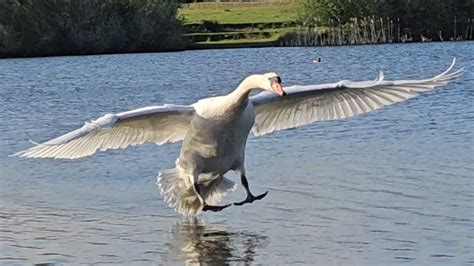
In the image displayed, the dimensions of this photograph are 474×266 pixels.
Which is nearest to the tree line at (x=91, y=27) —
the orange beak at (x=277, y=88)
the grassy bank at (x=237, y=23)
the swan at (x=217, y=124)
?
the grassy bank at (x=237, y=23)

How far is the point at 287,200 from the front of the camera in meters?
16.2

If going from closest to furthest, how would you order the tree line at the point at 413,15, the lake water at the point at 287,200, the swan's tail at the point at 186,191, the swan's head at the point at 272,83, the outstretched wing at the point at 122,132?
the swan's head at the point at 272,83 → the outstretched wing at the point at 122,132 → the lake water at the point at 287,200 → the swan's tail at the point at 186,191 → the tree line at the point at 413,15

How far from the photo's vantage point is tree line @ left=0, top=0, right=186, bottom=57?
86562 millimetres

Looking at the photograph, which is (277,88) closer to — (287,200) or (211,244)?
(211,244)

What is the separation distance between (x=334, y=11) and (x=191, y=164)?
82258 mm

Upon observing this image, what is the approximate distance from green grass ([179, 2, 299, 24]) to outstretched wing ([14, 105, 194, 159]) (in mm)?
88891

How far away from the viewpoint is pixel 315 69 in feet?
178

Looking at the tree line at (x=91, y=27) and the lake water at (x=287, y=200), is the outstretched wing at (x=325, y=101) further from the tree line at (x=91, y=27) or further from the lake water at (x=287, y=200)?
the tree line at (x=91, y=27)

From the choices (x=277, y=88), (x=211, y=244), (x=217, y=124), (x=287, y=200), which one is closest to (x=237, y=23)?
(x=287, y=200)

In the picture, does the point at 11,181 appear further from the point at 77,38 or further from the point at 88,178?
the point at 77,38

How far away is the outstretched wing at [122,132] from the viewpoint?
41.0ft

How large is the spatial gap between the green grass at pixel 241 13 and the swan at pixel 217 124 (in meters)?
88.5

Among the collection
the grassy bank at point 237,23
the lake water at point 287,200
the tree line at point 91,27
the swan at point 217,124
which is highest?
the swan at point 217,124

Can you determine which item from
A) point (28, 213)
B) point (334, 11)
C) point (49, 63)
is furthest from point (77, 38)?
point (28, 213)
